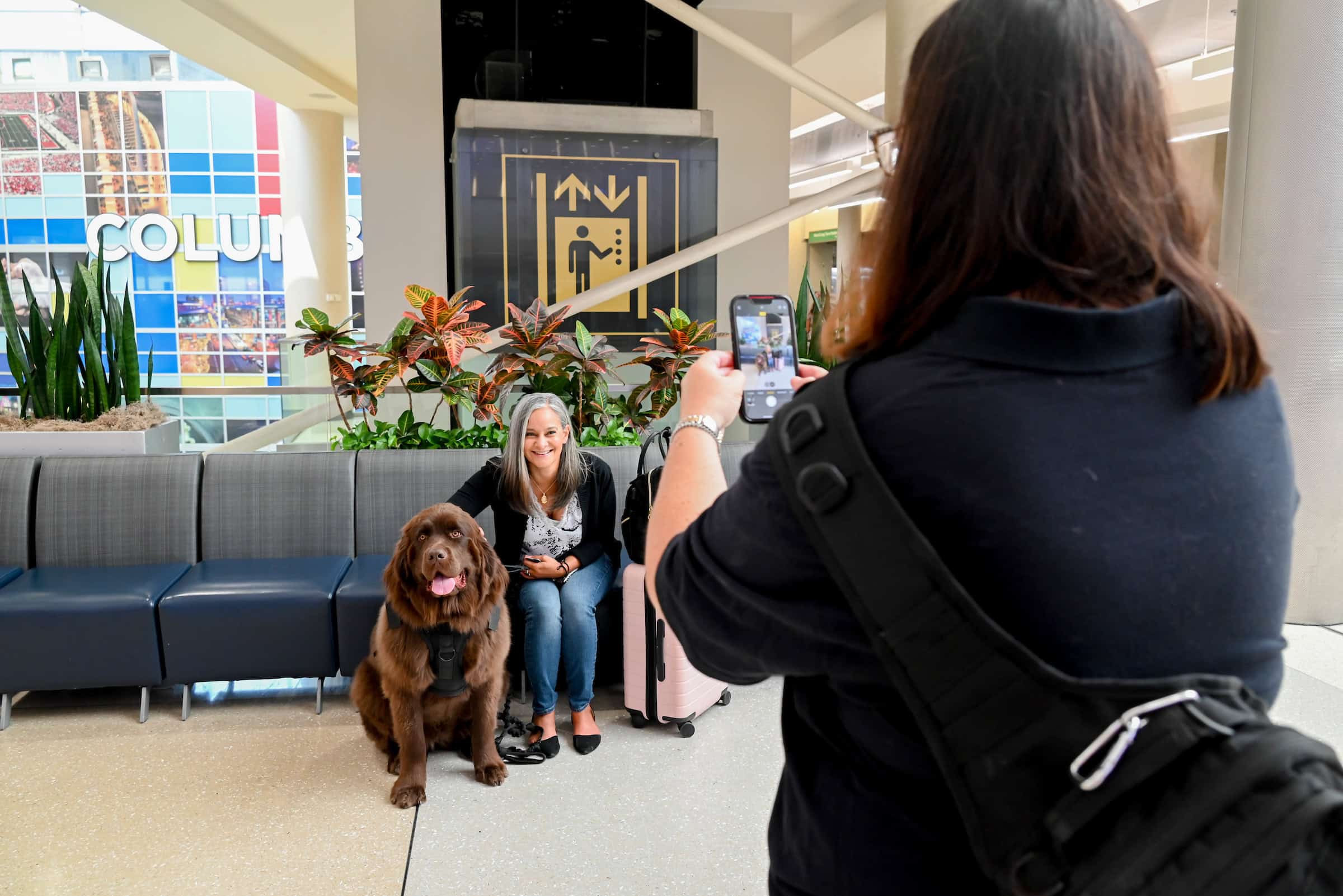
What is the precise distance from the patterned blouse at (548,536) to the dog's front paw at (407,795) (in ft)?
3.08

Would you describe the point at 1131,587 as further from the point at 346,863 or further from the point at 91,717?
the point at 91,717

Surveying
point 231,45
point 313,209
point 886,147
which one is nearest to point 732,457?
point 886,147

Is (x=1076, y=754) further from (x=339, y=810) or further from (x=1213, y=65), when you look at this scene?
(x=1213, y=65)

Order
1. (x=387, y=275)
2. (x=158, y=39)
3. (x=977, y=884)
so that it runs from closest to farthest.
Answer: (x=977, y=884), (x=387, y=275), (x=158, y=39)

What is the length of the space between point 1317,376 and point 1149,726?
4491mm

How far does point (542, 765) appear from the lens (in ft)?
10.8

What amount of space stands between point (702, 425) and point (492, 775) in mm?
2461

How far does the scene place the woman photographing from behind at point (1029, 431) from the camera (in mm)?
670

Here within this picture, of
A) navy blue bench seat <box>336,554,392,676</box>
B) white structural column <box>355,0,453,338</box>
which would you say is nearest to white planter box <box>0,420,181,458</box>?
navy blue bench seat <box>336,554,392,676</box>

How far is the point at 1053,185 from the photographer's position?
71 cm

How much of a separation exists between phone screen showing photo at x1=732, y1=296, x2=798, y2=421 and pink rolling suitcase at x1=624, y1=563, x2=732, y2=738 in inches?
A: 86.8

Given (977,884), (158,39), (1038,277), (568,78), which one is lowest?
(977,884)

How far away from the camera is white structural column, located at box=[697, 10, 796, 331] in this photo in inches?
303

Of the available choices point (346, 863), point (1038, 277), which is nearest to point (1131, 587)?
point (1038, 277)
